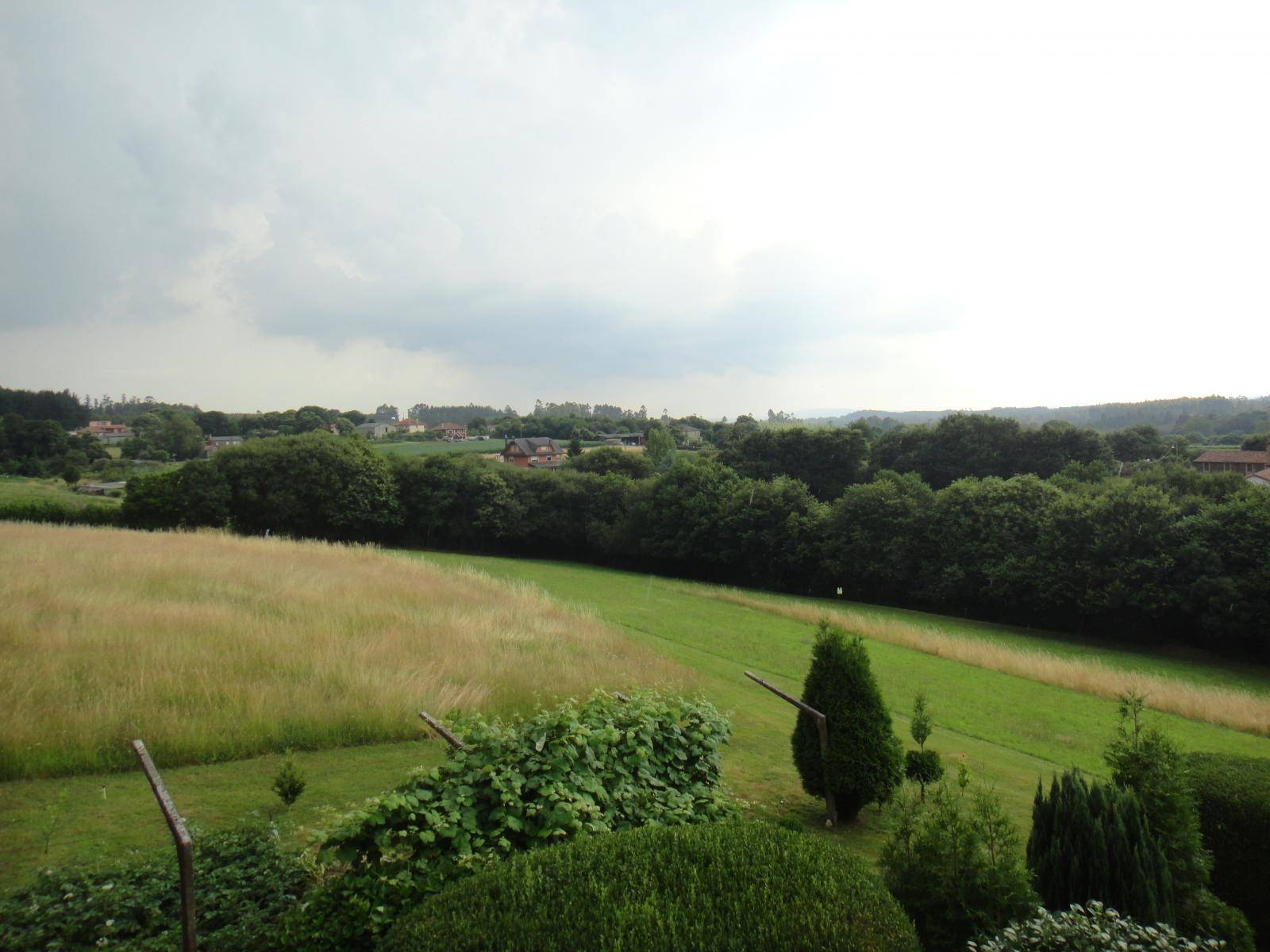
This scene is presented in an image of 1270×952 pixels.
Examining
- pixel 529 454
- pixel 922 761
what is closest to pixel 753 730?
pixel 922 761

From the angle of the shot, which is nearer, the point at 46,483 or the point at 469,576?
the point at 469,576

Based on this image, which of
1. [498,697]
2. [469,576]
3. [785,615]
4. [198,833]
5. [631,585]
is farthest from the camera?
[631,585]

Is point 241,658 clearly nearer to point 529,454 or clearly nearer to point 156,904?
point 156,904

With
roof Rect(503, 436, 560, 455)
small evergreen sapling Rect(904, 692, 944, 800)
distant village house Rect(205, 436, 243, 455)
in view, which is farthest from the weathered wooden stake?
roof Rect(503, 436, 560, 455)

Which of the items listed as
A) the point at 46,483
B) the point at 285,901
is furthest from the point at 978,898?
the point at 46,483

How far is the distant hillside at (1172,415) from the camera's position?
100062 mm

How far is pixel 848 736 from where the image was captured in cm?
724

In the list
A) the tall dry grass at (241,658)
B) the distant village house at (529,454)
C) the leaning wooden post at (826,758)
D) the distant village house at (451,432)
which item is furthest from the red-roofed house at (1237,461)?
the distant village house at (451,432)

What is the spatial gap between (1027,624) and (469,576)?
25812 millimetres

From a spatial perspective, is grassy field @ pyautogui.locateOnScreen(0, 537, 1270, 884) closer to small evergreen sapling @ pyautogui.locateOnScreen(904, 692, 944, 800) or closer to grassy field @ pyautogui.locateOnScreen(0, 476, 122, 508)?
small evergreen sapling @ pyautogui.locateOnScreen(904, 692, 944, 800)

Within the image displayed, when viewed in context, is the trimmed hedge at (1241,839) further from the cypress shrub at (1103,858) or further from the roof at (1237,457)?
the roof at (1237,457)

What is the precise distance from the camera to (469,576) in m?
24.2

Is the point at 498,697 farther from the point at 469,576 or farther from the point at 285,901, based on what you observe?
the point at 469,576

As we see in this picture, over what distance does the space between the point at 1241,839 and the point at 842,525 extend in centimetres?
3435
